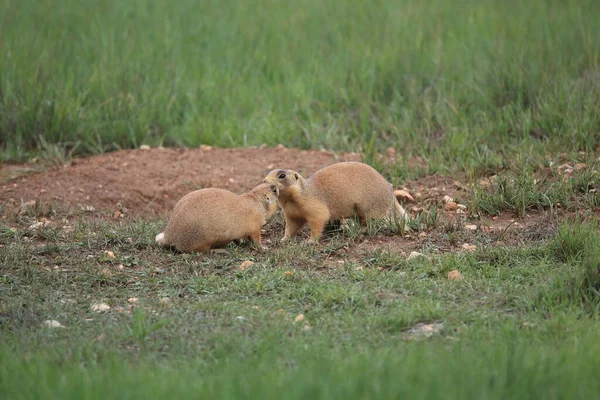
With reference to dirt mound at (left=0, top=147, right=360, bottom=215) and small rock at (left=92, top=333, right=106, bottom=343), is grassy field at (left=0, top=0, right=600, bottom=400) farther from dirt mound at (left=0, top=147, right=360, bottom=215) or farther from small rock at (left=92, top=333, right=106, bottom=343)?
dirt mound at (left=0, top=147, right=360, bottom=215)

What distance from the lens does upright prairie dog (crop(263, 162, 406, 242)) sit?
22.7ft

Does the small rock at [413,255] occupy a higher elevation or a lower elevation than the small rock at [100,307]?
lower

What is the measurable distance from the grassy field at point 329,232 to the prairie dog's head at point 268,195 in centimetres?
32

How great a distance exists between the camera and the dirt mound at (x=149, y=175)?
27.0ft

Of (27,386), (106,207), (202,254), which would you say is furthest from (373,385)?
(106,207)

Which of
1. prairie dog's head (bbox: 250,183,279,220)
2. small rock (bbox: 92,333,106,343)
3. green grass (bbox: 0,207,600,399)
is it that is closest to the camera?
green grass (bbox: 0,207,600,399)

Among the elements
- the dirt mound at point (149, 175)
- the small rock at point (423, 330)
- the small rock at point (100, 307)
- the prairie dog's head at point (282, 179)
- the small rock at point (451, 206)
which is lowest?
the dirt mound at point (149, 175)

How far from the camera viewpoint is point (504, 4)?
13242mm

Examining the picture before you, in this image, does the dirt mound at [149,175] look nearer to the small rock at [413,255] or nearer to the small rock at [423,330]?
the small rock at [413,255]

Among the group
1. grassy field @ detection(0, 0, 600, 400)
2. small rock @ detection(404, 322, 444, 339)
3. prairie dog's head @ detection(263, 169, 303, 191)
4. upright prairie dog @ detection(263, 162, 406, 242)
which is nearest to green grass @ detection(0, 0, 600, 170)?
grassy field @ detection(0, 0, 600, 400)

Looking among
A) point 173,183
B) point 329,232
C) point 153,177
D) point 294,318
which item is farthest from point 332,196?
point 153,177

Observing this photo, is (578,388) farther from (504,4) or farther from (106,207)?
(504,4)

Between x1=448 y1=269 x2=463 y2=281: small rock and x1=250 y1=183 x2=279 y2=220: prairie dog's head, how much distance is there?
1.61 m

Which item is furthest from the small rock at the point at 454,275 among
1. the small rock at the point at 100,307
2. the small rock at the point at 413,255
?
the small rock at the point at 100,307
